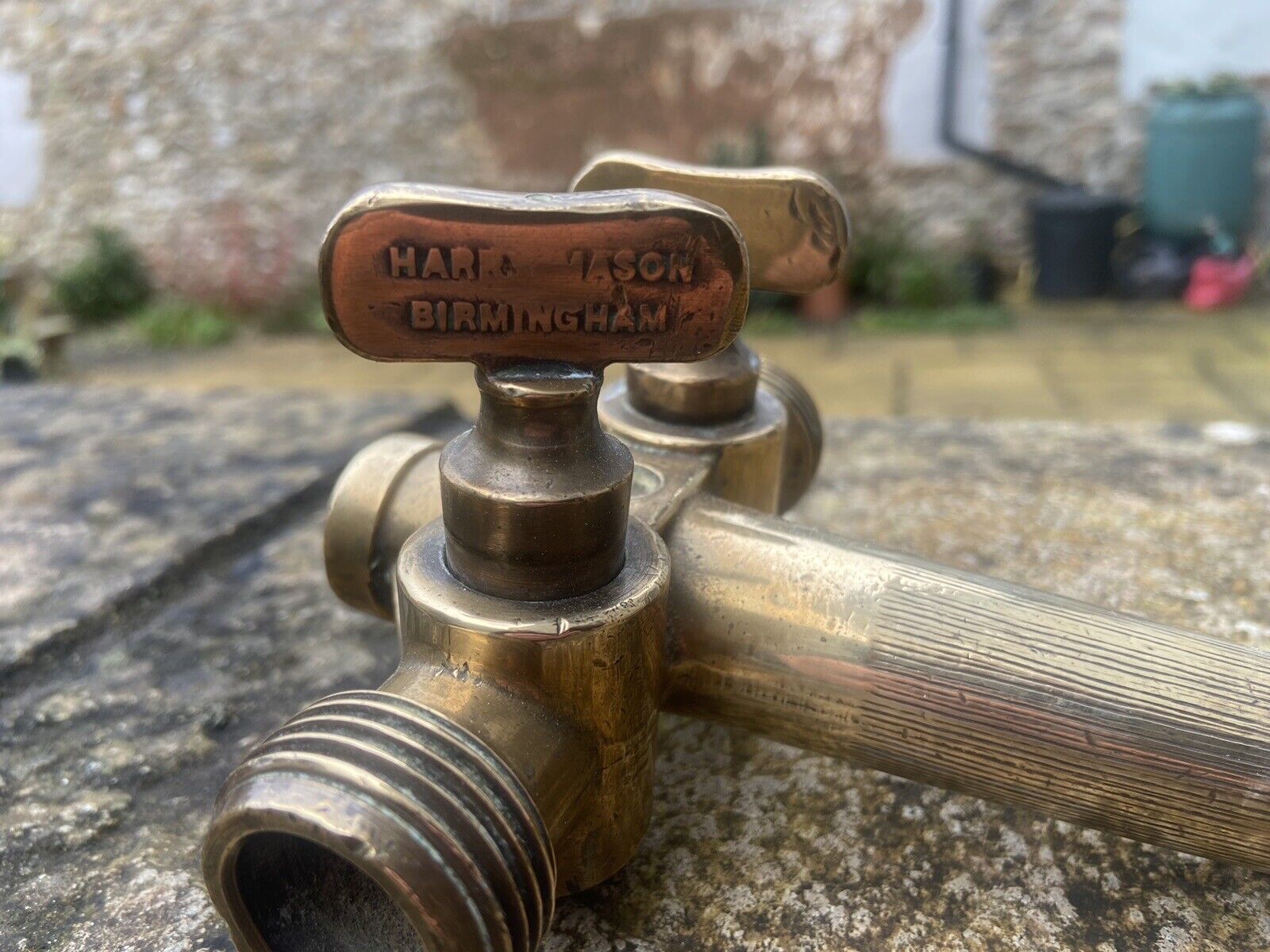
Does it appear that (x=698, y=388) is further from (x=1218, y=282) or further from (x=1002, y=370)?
(x=1218, y=282)

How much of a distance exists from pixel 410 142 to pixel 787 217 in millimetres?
4507

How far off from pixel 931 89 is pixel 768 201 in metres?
4.12

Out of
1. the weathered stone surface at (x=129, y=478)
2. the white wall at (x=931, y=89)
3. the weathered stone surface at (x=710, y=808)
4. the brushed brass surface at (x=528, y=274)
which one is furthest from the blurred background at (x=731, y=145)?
the brushed brass surface at (x=528, y=274)

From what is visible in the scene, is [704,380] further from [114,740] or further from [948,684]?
[114,740]

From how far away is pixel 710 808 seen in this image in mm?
726

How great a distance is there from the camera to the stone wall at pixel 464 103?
436 centimetres

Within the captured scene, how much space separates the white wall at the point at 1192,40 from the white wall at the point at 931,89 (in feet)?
1.89

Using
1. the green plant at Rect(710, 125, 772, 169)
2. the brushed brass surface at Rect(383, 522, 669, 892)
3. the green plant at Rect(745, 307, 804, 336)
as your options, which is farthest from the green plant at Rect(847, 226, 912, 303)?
the brushed brass surface at Rect(383, 522, 669, 892)

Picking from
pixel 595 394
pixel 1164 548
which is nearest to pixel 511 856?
pixel 595 394

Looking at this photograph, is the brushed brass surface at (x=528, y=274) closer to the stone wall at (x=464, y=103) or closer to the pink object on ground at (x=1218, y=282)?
the stone wall at (x=464, y=103)

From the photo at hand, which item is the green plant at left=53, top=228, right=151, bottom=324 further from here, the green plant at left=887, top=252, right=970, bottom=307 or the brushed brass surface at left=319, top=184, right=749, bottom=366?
the brushed brass surface at left=319, top=184, right=749, bottom=366

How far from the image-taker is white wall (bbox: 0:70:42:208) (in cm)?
519

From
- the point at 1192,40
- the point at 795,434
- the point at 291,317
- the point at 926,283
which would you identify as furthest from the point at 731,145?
the point at 795,434

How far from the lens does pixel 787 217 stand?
0.71m
